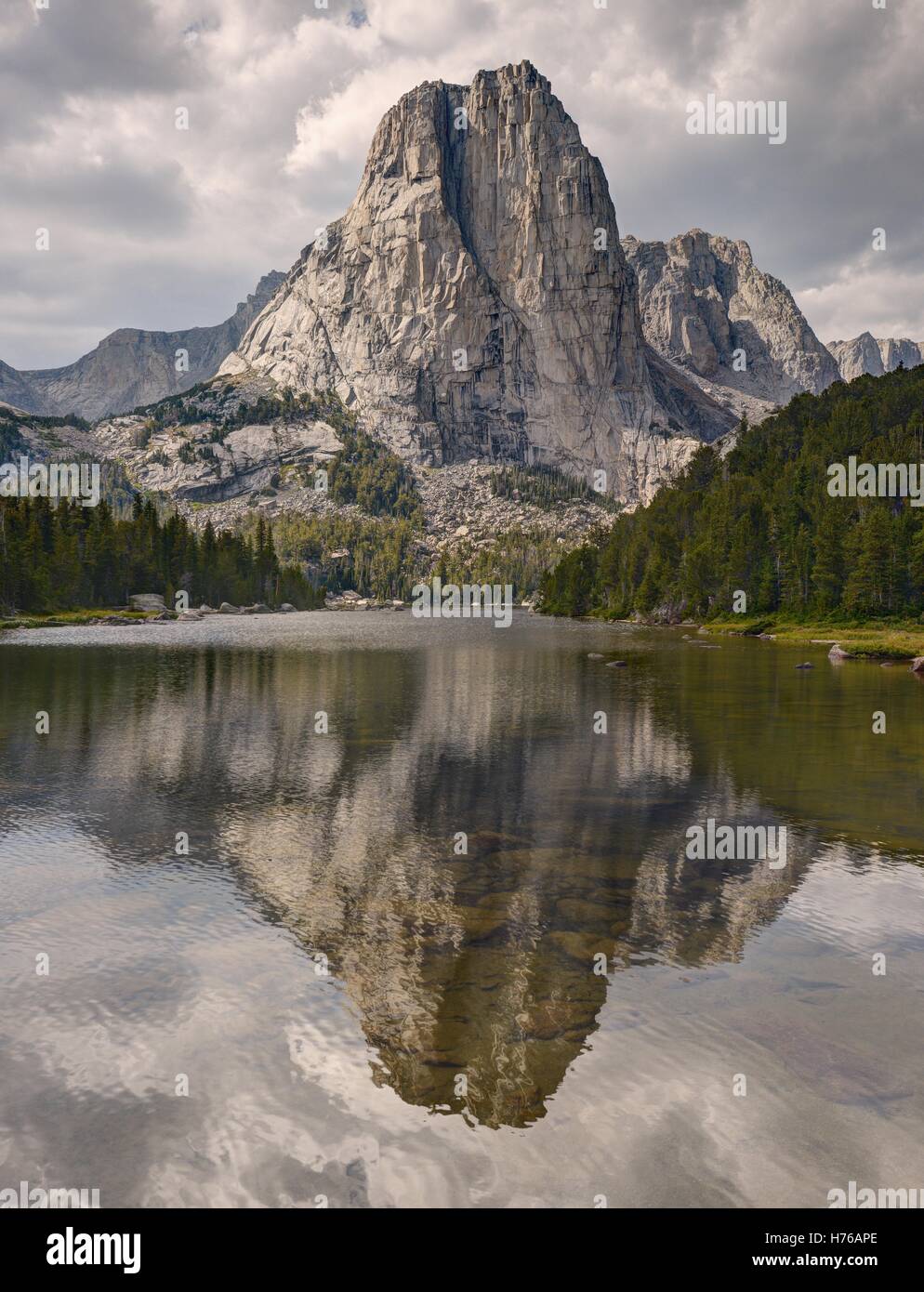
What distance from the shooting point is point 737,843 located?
18.8 m

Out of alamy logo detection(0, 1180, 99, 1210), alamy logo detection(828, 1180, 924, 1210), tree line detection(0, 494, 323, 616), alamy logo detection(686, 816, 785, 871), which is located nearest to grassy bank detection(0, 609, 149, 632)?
tree line detection(0, 494, 323, 616)

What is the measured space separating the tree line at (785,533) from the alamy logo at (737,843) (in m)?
90.0

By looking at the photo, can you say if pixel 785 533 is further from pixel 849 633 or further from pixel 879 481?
pixel 849 633

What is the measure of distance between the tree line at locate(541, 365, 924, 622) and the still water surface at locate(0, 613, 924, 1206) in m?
82.4

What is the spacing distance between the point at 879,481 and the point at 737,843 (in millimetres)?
121513

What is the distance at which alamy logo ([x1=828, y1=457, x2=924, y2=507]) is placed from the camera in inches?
4633

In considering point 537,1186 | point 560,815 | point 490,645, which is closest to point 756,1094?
point 537,1186

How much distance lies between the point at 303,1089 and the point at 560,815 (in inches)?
509

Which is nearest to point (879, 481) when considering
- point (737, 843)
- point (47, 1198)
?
point (737, 843)

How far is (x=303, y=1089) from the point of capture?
29.2 ft
